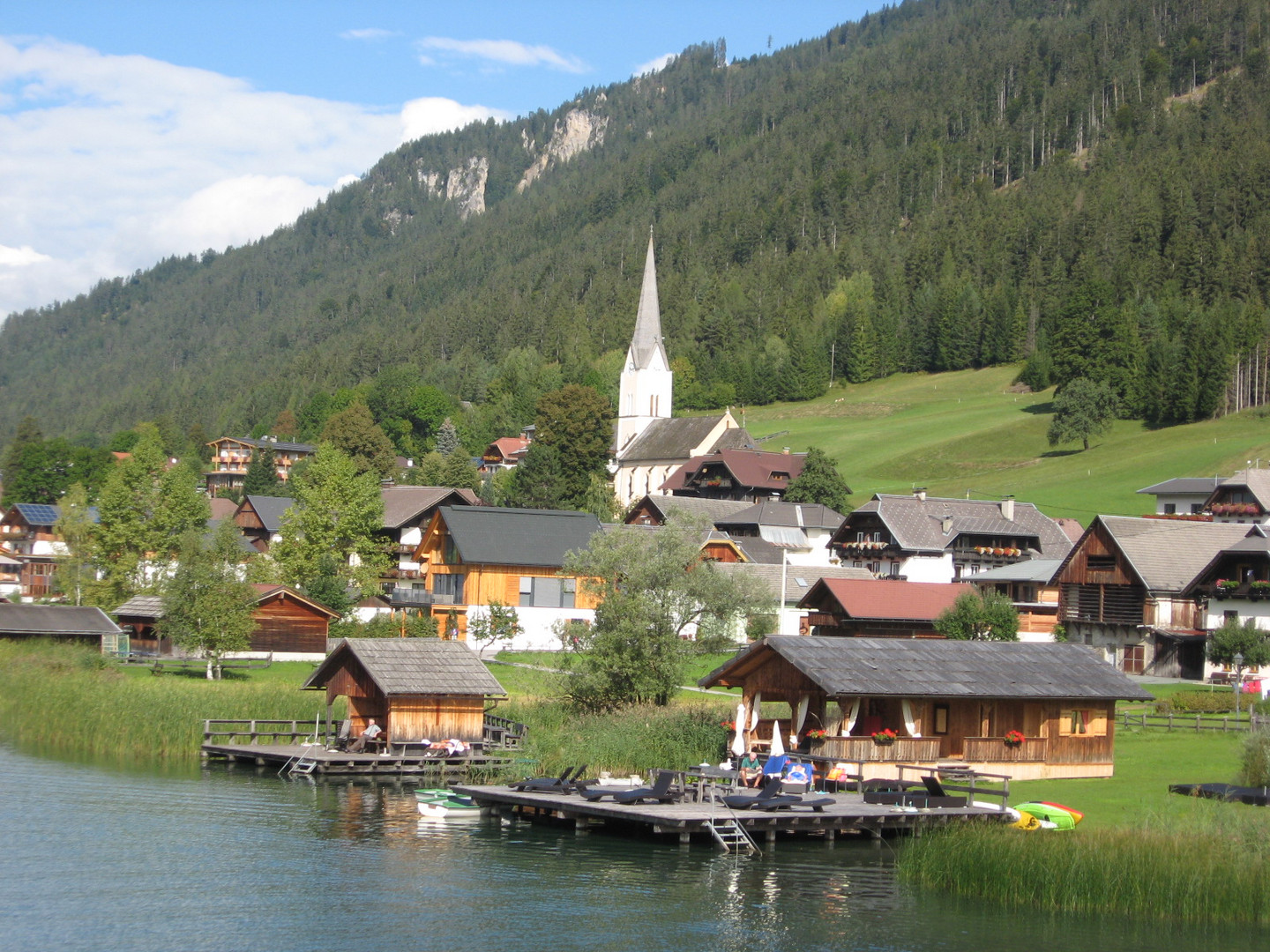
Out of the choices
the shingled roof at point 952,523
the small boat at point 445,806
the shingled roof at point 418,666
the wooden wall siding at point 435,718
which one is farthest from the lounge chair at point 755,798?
the shingled roof at point 952,523

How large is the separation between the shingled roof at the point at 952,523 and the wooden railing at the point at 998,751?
46.9 meters

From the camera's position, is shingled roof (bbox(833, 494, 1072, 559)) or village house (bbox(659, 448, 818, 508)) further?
village house (bbox(659, 448, 818, 508))

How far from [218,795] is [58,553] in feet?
183

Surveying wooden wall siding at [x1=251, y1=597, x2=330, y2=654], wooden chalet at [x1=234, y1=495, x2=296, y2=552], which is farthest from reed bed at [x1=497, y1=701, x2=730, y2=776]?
wooden chalet at [x1=234, y1=495, x2=296, y2=552]

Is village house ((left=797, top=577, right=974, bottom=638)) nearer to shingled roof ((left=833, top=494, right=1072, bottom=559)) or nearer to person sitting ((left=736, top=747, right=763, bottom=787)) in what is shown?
shingled roof ((left=833, top=494, right=1072, bottom=559))

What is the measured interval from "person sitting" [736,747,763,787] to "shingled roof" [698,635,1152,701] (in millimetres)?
2653

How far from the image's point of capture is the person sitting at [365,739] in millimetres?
45281

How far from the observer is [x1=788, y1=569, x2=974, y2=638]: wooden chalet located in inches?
2753

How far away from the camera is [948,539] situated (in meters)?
87.6

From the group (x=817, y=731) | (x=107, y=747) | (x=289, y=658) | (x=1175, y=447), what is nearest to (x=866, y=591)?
(x=289, y=658)

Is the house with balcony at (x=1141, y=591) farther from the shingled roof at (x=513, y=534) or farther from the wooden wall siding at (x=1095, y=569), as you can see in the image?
the shingled roof at (x=513, y=534)

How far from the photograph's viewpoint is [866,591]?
234 feet

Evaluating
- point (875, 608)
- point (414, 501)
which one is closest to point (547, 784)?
point (875, 608)

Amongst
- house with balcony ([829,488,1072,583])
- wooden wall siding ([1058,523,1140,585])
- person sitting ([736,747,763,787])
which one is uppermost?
house with balcony ([829,488,1072,583])
